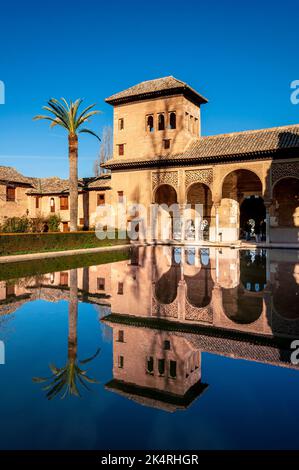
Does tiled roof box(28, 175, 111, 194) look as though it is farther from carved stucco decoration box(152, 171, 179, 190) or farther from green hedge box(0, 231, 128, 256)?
green hedge box(0, 231, 128, 256)

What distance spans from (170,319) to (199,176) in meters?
19.1

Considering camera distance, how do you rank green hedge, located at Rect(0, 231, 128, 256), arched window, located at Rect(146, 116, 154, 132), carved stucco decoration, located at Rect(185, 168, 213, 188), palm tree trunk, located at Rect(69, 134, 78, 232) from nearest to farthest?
green hedge, located at Rect(0, 231, 128, 256)
carved stucco decoration, located at Rect(185, 168, 213, 188)
palm tree trunk, located at Rect(69, 134, 78, 232)
arched window, located at Rect(146, 116, 154, 132)

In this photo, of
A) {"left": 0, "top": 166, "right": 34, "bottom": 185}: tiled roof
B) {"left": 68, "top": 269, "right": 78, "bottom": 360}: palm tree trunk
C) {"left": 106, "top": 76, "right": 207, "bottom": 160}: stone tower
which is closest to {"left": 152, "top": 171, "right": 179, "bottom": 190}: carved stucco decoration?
{"left": 106, "top": 76, "right": 207, "bottom": 160}: stone tower

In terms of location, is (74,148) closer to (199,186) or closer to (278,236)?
(199,186)

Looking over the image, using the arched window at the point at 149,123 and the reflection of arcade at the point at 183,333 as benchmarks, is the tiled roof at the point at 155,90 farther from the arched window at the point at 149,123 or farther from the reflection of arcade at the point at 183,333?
the reflection of arcade at the point at 183,333

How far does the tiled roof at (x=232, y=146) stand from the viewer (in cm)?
2103

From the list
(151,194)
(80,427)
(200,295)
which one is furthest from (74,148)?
(80,427)

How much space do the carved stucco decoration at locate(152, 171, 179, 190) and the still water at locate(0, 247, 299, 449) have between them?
1765cm

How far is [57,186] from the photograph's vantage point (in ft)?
107

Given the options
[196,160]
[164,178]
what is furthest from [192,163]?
[164,178]

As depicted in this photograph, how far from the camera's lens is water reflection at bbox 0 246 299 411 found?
342 cm

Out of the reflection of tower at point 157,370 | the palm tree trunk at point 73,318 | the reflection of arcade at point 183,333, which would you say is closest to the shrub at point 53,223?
the palm tree trunk at point 73,318

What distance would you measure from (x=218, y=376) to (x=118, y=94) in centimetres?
2634

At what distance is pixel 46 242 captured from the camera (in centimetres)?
1719
